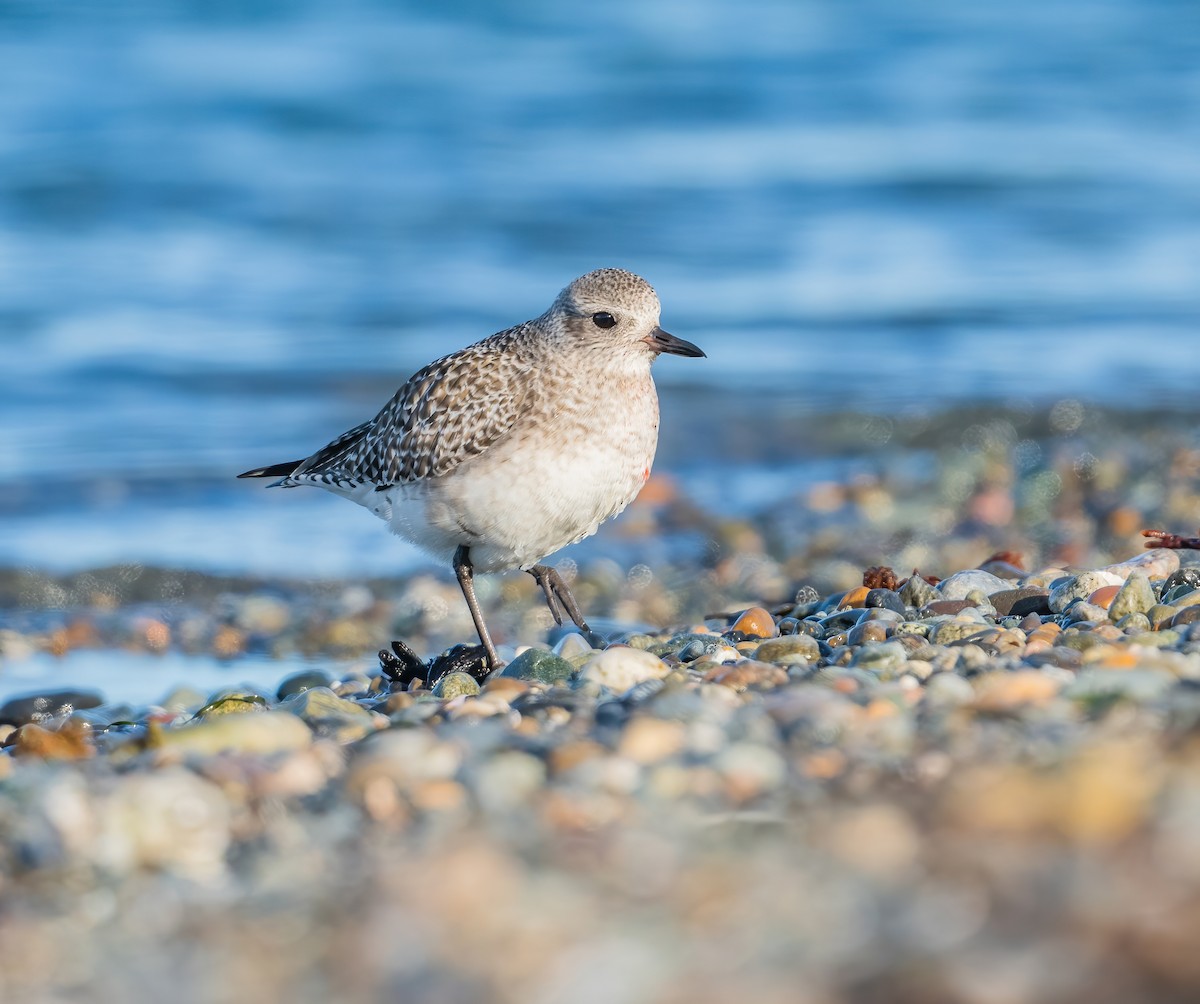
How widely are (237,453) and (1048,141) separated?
14703 mm

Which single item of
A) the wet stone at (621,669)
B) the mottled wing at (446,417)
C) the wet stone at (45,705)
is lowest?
the wet stone at (45,705)

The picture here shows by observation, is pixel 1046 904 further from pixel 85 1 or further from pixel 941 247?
pixel 85 1

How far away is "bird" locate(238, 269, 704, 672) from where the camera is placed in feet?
19.7

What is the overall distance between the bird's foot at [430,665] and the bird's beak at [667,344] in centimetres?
137

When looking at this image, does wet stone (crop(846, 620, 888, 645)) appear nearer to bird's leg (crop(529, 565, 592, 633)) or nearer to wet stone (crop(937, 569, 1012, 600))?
wet stone (crop(937, 569, 1012, 600))

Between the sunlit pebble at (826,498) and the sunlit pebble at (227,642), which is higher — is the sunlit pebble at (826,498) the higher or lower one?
the higher one

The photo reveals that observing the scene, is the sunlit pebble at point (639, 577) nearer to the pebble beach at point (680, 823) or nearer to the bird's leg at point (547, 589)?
the bird's leg at point (547, 589)

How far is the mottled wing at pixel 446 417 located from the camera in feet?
20.2

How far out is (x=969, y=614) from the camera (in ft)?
18.5

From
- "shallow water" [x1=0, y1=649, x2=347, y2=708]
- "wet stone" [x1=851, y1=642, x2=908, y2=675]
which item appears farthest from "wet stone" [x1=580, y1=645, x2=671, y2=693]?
"shallow water" [x1=0, y1=649, x2=347, y2=708]

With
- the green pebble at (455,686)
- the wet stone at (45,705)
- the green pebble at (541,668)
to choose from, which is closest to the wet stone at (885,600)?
the green pebble at (541,668)

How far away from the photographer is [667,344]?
6.36m

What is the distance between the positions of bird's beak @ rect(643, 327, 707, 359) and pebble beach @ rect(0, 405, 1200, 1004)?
106 centimetres

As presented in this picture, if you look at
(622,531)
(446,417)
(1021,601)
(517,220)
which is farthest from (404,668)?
(517,220)
